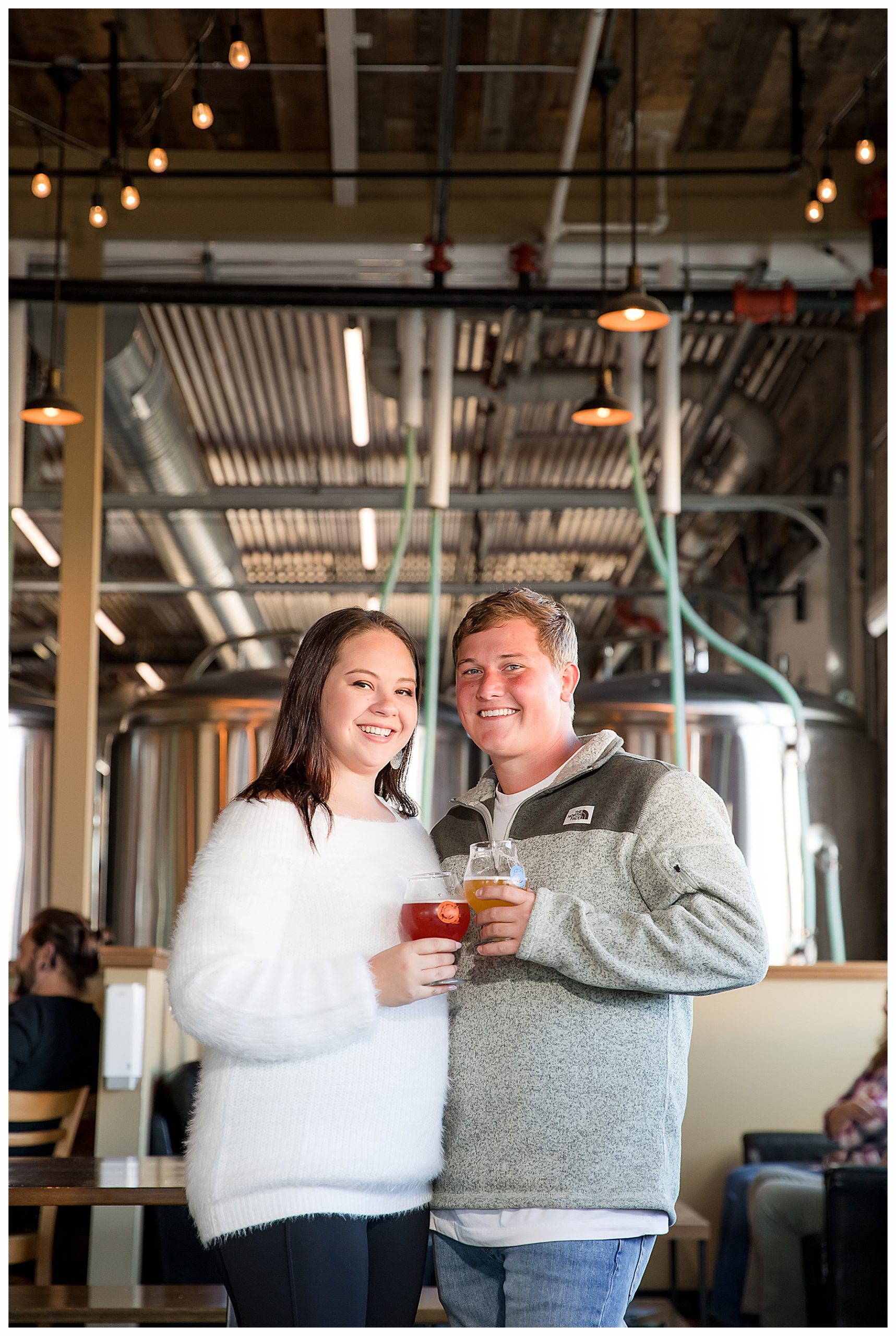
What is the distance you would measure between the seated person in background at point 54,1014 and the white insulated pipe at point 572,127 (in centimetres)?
349

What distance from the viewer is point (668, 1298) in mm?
4266

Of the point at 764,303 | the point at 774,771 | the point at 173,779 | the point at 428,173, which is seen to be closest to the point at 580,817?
the point at 764,303

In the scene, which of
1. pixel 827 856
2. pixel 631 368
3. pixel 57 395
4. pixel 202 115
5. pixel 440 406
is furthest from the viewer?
Answer: pixel 827 856

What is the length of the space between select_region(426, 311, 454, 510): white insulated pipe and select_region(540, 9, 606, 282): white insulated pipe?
0.57 m

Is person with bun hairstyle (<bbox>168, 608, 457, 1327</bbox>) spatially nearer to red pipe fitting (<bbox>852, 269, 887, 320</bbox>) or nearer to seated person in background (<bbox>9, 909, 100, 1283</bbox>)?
seated person in background (<bbox>9, 909, 100, 1283</bbox>)

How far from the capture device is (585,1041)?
68.8 inches

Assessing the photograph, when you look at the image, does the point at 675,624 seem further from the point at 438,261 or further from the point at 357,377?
the point at 357,377

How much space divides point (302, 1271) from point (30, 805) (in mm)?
6724

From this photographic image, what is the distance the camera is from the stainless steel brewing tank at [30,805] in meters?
7.74

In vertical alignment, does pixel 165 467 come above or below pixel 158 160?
below

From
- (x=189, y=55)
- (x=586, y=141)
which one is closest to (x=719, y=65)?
(x=586, y=141)

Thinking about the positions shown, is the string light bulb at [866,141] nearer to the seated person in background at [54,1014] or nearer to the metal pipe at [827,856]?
the metal pipe at [827,856]

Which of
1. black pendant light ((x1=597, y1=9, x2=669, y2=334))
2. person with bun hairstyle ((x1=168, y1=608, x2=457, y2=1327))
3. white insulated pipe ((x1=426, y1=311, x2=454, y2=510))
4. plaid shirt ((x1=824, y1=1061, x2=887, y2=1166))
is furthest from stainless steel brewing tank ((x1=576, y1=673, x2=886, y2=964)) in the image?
person with bun hairstyle ((x1=168, y1=608, x2=457, y2=1327))

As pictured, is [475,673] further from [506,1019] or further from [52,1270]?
[52,1270]
